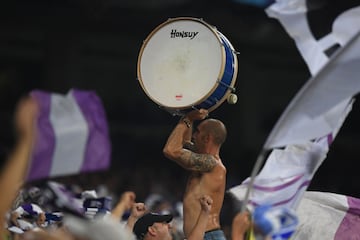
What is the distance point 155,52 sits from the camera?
6.18 metres

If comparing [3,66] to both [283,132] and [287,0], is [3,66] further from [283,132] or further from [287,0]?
[283,132]

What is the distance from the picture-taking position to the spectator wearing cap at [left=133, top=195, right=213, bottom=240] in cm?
561

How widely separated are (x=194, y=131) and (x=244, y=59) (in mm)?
9488

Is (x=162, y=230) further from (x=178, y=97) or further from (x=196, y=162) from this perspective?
(x=178, y=97)

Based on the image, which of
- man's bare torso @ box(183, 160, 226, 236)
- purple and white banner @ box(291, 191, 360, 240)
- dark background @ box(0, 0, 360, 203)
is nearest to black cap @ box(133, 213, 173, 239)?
man's bare torso @ box(183, 160, 226, 236)

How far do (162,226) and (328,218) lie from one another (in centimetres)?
158

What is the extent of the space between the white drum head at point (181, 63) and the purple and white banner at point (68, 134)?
9.50ft

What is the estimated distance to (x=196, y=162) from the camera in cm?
605

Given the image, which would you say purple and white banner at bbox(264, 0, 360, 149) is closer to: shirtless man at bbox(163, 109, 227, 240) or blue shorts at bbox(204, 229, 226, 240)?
shirtless man at bbox(163, 109, 227, 240)

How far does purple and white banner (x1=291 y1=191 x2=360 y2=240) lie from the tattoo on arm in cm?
92

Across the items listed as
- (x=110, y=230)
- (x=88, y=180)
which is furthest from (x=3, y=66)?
(x=110, y=230)

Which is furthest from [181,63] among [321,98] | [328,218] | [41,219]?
[328,218]

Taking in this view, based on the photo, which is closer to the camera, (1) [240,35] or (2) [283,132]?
(2) [283,132]

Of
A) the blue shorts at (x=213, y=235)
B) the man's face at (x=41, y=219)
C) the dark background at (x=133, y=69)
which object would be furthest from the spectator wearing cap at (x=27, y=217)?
the dark background at (x=133, y=69)
